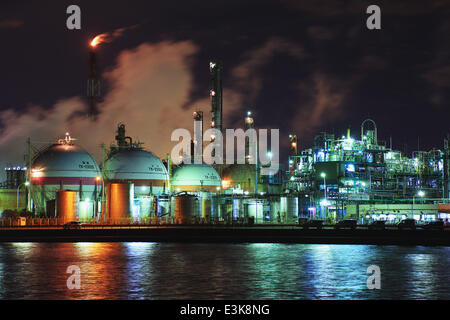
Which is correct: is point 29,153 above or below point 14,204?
above

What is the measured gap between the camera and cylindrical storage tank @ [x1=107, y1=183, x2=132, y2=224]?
80.2 metres

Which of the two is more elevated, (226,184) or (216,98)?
(216,98)

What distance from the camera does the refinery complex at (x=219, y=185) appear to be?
80.7m

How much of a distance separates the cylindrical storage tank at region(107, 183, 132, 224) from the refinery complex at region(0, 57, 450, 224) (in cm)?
14

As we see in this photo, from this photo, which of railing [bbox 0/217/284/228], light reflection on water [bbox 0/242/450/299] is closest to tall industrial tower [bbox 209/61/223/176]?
railing [bbox 0/217/284/228]

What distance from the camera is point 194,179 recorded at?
10219cm

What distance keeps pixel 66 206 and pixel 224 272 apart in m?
46.6

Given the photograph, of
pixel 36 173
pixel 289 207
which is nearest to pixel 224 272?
pixel 36 173

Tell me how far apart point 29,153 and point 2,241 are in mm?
24047

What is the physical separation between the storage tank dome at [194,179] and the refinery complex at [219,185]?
0.17 m

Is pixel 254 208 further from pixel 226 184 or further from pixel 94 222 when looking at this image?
pixel 94 222
